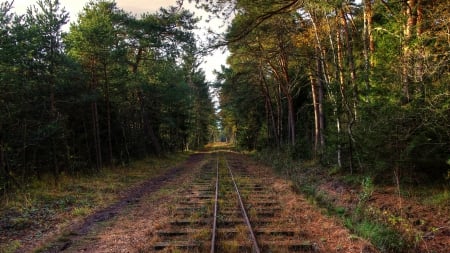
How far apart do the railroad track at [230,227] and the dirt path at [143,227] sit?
261 mm

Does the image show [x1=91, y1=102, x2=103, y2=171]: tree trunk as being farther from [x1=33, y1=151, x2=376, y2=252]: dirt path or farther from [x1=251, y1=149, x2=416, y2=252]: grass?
[x1=251, y1=149, x2=416, y2=252]: grass

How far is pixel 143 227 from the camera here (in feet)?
27.1

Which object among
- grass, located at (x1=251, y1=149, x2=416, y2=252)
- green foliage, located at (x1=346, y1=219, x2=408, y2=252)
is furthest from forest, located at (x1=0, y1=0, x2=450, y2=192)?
green foliage, located at (x1=346, y1=219, x2=408, y2=252)

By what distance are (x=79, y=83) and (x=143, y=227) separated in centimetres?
1340

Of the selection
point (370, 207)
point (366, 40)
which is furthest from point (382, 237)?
point (366, 40)

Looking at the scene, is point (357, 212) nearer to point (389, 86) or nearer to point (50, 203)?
point (389, 86)

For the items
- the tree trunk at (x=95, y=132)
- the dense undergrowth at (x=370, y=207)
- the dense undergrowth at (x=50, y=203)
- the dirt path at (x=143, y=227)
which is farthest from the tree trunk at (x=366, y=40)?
the tree trunk at (x=95, y=132)

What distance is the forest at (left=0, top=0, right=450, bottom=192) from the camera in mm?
8945

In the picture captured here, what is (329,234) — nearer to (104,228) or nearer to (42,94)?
(104,228)

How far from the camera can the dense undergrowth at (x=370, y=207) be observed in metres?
6.56

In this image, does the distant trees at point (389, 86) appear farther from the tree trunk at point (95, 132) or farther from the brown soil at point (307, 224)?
the tree trunk at point (95, 132)

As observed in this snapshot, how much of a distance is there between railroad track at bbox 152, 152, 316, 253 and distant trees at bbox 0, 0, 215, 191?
538cm

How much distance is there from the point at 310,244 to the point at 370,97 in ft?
21.6

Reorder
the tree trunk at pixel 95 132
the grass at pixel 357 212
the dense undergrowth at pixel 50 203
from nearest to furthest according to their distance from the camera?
the grass at pixel 357 212 < the dense undergrowth at pixel 50 203 < the tree trunk at pixel 95 132
